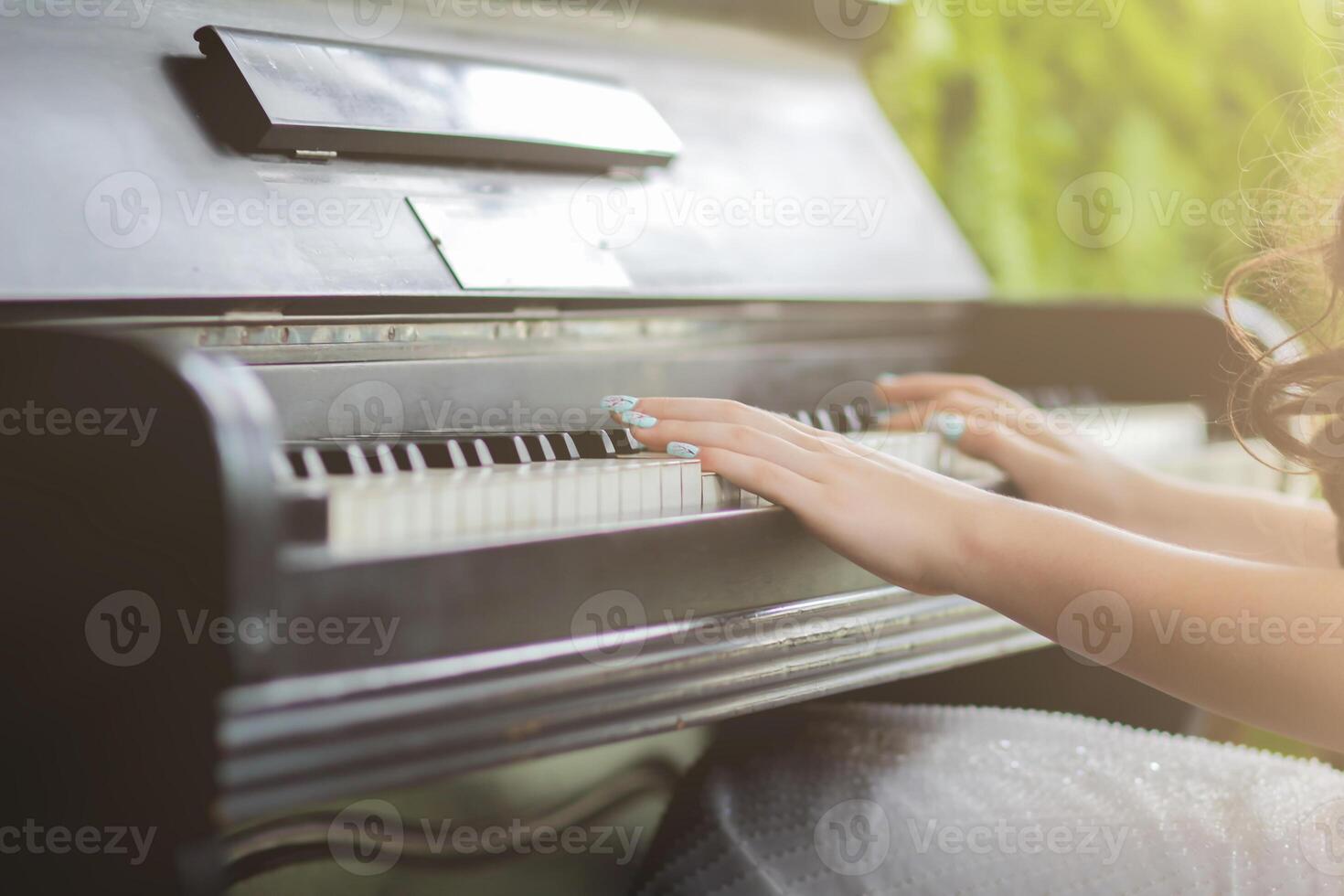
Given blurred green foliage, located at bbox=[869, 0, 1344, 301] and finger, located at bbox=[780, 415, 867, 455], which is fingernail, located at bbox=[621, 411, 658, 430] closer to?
finger, located at bbox=[780, 415, 867, 455]

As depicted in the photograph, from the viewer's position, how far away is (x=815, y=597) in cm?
91

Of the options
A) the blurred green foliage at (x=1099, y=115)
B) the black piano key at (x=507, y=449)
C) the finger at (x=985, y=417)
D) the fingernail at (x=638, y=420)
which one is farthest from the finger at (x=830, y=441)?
the blurred green foliage at (x=1099, y=115)

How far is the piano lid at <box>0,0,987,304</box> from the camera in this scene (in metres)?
0.85

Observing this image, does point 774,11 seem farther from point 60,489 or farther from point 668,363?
point 60,489

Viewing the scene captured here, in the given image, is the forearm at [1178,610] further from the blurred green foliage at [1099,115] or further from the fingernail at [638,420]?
the blurred green foliage at [1099,115]

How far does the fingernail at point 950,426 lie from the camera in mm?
1127

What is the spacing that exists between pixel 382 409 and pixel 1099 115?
2.27m

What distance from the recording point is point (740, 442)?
840 mm

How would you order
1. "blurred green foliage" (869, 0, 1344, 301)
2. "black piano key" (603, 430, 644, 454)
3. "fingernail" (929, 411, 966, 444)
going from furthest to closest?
"blurred green foliage" (869, 0, 1344, 301)
"fingernail" (929, 411, 966, 444)
"black piano key" (603, 430, 644, 454)

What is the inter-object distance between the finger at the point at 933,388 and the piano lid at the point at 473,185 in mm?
148

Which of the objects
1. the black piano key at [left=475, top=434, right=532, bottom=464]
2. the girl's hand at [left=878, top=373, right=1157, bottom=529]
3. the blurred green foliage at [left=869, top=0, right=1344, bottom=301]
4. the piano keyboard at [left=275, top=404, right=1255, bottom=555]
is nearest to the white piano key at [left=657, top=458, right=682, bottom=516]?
the piano keyboard at [left=275, top=404, right=1255, bottom=555]

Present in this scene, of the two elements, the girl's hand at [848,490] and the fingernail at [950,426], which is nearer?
the girl's hand at [848,490]

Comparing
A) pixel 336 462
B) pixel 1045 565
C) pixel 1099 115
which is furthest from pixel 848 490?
pixel 1099 115

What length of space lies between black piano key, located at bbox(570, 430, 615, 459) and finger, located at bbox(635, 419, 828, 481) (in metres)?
0.03
